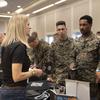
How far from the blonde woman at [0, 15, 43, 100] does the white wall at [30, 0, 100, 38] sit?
6822mm

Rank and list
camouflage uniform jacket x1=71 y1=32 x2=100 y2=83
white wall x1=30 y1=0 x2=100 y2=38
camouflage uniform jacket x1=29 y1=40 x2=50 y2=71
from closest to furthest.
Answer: camouflage uniform jacket x1=71 y1=32 x2=100 y2=83, camouflage uniform jacket x1=29 y1=40 x2=50 y2=71, white wall x1=30 y1=0 x2=100 y2=38

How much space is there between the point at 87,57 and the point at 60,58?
0.64 m

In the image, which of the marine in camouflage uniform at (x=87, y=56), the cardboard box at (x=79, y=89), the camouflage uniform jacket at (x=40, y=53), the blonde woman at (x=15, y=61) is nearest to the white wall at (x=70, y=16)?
the camouflage uniform jacket at (x=40, y=53)

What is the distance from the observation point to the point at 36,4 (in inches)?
379

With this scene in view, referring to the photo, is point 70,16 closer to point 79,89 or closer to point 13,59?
point 79,89

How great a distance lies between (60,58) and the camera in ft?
11.2

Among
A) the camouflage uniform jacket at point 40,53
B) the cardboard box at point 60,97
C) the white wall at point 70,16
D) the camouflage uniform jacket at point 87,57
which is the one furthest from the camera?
the white wall at point 70,16

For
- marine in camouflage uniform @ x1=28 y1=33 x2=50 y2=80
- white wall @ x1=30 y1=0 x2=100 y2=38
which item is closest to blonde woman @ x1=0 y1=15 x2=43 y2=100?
marine in camouflage uniform @ x1=28 y1=33 x2=50 y2=80

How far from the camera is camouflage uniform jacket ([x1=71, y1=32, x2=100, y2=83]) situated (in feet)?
9.23

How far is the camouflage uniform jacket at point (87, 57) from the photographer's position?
9.23 feet

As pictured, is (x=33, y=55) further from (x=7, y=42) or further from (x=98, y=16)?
(x=98, y=16)

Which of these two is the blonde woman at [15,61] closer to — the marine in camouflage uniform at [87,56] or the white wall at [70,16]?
the marine in camouflage uniform at [87,56]

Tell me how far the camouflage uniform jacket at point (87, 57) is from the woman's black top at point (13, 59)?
3.15 feet

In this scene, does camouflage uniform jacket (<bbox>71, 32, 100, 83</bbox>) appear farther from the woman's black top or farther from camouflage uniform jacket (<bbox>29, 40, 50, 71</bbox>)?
camouflage uniform jacket (<bbox>29, 40, 50, 71</bbox>)
